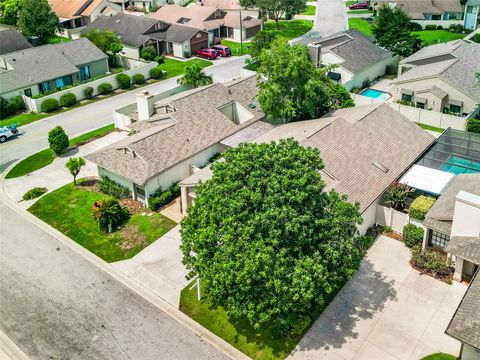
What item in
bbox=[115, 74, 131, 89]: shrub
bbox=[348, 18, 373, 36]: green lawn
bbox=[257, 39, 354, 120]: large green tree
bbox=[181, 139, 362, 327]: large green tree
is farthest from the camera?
bbox=[348, 18, 373, 36]: green lawn

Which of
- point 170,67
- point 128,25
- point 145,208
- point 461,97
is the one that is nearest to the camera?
point 145,208

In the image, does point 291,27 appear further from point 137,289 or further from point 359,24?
point 137,289

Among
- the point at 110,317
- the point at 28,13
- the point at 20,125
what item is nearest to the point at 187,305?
the point at 110,317

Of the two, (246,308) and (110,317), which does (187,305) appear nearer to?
(110,317)

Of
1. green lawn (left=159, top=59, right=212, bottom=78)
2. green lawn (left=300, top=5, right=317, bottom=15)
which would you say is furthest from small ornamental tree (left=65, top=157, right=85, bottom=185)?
green lawn (left=300, top=5, right=317, bottom=15)

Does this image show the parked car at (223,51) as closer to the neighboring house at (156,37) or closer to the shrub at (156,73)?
the neighboring house at (156,37)

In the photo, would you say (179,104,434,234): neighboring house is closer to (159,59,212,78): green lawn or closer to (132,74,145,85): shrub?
(132,74,145,85): shrub
